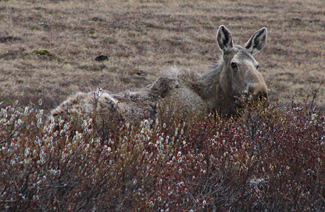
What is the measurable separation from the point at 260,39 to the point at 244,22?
23254 mm

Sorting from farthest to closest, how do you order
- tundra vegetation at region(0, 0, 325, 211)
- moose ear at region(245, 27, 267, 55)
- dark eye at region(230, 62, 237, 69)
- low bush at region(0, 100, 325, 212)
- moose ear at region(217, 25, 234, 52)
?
moose ear at region(245, 27, 267, 55), moose ear at region(217, 25, 234, 52), dark eye at region(230, 62, 237, 69), tundra vegetation at region(0, 0, 325, 211), low bush at region(0, 100, 325, 212)

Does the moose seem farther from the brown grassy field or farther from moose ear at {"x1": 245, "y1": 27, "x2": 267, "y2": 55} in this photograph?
the brown grassy field

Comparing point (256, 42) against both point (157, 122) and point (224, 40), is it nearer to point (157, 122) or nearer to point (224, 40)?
point (224, 40)

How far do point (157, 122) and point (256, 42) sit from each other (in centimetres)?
402

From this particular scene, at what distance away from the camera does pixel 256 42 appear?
770cm

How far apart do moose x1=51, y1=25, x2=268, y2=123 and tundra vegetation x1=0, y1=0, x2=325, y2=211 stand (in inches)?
15.4

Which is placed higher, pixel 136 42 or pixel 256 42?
pixel 256 42

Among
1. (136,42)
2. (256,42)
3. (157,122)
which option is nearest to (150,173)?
(157,122)

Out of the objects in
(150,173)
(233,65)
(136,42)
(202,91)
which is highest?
(233,65)

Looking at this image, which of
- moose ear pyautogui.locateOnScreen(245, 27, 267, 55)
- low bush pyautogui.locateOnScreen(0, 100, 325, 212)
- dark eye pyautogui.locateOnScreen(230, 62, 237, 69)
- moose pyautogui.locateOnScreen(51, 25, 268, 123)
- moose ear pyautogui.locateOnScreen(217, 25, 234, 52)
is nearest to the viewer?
low bush pyautogui.locateOnScreen(0, 100, 325, 212)

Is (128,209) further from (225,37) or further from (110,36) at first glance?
(110,36)

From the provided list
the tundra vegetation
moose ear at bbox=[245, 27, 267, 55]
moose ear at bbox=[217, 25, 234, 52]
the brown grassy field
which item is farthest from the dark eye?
the brown grassy field

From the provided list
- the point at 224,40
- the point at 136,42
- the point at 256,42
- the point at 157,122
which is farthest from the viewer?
the point at 136,42

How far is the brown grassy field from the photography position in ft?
47.7
